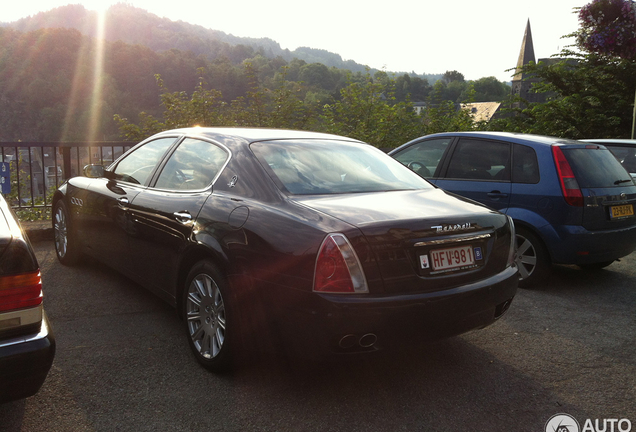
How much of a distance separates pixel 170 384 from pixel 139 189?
173 cm

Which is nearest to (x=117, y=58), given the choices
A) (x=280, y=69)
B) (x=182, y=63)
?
(x=182, y=63)

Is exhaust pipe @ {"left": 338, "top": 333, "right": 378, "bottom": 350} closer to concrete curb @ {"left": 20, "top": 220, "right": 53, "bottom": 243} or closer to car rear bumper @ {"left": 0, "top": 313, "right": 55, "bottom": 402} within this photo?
car rear bumper @ {"left": 0, "top": 313, "right": 55, "bottom": 402}

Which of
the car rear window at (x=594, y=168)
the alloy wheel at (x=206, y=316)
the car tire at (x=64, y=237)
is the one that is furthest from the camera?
the car tire at (x=64, y=237)

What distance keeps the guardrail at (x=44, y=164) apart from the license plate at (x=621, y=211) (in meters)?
7.33

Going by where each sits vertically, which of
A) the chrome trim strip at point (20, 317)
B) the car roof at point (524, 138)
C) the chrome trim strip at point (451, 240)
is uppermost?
the car roof at point (524, 138)

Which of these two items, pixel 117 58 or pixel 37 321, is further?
pixel 117 58

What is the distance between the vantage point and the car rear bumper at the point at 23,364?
7.29ft

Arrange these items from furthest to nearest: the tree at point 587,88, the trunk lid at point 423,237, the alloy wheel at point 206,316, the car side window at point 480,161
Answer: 1. the tree at point 587,88
2. the car side window at point 480,161
3. the alloy wheel at point 206,316
4. the trunk lid at point 423,237

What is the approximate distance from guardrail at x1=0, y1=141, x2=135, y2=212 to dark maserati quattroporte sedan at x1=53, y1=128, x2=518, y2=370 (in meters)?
5.00

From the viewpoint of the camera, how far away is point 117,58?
7431 cm

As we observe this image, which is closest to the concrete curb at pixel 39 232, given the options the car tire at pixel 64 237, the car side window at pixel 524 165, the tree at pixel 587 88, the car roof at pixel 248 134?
the car tire at pixel 64 237

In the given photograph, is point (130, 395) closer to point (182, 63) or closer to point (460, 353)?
point (460, 353)

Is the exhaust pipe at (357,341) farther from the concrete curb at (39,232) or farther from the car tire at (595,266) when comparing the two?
the concrete curb at (39,232)

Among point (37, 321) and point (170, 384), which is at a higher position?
point (37, 321)
